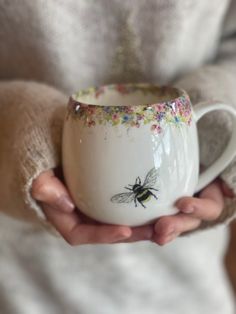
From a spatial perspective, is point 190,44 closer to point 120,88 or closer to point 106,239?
point 120,88

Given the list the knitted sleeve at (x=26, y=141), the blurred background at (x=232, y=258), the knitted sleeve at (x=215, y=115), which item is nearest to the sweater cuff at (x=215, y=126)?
the knitted sleeve at (x=215, y=115)

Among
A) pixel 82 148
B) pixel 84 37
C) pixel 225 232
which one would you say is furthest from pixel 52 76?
pixel 225 232

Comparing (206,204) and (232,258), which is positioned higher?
(206,204)

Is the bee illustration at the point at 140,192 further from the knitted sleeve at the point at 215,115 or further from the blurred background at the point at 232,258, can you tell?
the blurred background at the point at 232,258

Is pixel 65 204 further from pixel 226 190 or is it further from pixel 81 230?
pixel 226 190

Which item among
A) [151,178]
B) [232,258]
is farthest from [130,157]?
[232,258]

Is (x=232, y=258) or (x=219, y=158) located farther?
(x=232, y=258)
